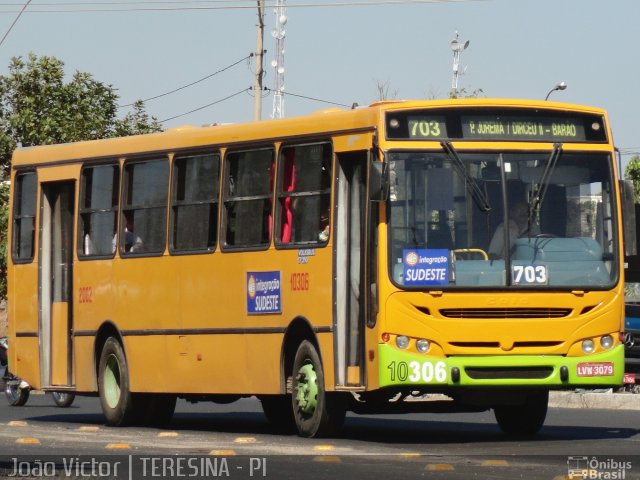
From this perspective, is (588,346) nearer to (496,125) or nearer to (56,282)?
(496,125)

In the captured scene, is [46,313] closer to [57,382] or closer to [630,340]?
[57,382]

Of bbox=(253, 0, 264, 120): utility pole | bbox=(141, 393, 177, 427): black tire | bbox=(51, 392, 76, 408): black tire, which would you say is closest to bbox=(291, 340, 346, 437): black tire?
bbox=(141, 393, 177, 427): black tire

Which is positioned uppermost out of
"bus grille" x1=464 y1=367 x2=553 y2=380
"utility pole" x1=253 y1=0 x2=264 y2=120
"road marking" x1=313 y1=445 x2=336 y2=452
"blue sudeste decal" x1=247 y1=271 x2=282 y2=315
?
"utility pole" x1=253 y1=0 x2=264 y2=120

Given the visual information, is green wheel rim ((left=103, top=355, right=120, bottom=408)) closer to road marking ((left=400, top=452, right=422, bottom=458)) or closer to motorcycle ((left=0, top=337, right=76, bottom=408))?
road marking ((left=400, top=452, right=422, bottom=458))

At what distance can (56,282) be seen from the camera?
21.5 metres

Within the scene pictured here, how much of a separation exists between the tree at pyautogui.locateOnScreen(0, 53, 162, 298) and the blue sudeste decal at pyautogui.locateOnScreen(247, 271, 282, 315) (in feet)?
83.4

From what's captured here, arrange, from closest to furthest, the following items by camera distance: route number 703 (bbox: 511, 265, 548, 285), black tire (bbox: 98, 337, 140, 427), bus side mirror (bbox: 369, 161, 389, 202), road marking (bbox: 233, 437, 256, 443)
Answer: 1. bus side mirror (bbox: 369, 161, 389, 202)
2. route number 703 (bbox: 511, 265, 548, 285)
3. road marking (bbox: 233, 437, 256, 443)
4. black tire (bbox: 98, 337, 140, 427)

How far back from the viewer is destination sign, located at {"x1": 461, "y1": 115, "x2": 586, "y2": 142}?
1658 cm

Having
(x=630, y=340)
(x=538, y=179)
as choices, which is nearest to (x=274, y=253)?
(x=538, y=179)

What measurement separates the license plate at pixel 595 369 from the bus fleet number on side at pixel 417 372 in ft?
4.20

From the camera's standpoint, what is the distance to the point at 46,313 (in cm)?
2159

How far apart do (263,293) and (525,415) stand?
277 centimetres

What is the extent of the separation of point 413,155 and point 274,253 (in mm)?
2116

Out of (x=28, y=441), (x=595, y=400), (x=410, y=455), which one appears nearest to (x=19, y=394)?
(x=595, y=400)
